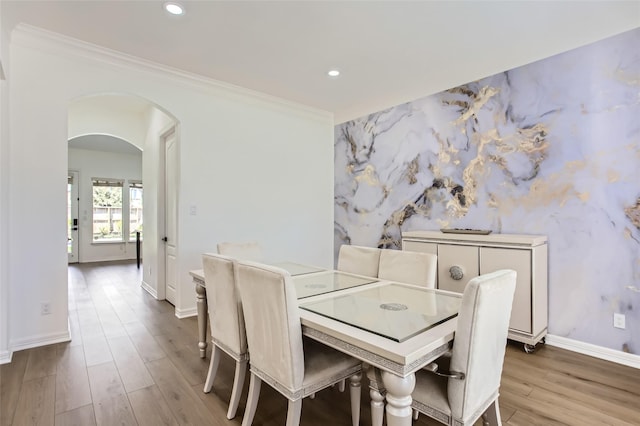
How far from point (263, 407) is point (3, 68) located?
3152mm

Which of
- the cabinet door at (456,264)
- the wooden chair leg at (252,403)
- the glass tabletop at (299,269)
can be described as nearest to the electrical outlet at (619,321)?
the cabinet door at (456,264)

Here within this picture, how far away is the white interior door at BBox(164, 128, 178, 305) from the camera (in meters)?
4.07

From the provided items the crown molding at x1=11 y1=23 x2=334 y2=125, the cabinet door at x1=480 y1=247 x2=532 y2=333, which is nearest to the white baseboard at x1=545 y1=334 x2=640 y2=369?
the cabinet door at x1=480 y1=247 x2=532 y2=333

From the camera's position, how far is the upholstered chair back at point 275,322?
1454mm

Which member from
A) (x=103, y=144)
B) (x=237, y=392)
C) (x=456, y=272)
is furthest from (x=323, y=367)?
(x=103, y=144)

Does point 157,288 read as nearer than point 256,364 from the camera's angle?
No

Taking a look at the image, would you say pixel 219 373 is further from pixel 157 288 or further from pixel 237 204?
pixel 157 288

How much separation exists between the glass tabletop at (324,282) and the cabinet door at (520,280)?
4.26 ft

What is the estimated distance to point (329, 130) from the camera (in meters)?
5.15

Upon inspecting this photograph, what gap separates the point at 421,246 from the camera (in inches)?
135

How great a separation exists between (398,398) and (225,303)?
1120 millimetres

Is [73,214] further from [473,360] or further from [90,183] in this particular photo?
[473,360]

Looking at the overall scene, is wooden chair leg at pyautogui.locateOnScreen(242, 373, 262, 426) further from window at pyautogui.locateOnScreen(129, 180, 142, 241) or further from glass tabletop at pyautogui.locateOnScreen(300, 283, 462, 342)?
window at pyautogui.locateOnScreen(129, 180, 142, 241)

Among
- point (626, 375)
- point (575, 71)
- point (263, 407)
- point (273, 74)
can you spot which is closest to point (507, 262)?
point (626, 375)
